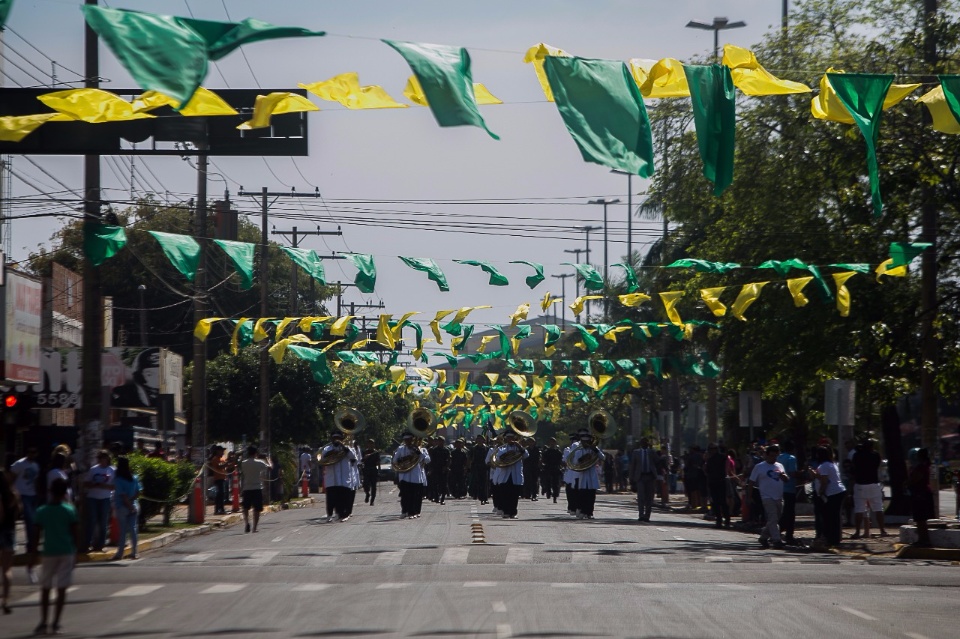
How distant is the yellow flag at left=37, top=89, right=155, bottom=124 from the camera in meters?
13.7

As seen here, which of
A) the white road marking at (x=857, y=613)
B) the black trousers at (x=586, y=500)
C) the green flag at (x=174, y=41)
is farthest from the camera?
the black trousers at (x=586, y=500)

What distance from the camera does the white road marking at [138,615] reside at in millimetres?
13270

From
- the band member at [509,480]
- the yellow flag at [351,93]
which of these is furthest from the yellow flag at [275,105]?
the band member at [509,480]

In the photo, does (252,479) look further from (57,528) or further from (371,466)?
(371,466)

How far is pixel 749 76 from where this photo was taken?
47.7 ft

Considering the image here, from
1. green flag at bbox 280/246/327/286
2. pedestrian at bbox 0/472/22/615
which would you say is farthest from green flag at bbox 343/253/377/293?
pedestrian at bbox 0/472/22/615

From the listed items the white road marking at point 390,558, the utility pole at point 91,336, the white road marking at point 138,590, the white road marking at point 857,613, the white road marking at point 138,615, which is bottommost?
the white road marking at point 390,558

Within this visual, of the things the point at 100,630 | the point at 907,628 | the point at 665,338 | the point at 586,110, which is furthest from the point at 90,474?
the point at 665,338

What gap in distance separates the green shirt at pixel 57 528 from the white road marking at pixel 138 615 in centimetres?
85

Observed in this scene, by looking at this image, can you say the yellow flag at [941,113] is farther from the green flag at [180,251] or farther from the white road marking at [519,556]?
the green flag at [180,251]

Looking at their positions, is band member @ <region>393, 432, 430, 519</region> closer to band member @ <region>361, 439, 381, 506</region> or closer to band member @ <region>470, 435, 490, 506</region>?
band member @ <region>470, 435, 490, 506</region>

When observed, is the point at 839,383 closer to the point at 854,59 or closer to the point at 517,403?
the point at 854,59

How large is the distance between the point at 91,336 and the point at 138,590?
6952mm

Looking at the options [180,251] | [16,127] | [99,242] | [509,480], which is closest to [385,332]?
[509,480]
